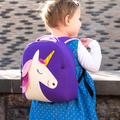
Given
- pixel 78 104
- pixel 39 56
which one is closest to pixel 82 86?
pixel 78 104

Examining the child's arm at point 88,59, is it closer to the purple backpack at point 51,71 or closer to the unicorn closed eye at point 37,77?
the purple backpack at point 51,71

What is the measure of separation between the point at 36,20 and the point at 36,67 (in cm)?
606

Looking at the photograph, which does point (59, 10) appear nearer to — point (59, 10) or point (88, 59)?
point (59, 10)

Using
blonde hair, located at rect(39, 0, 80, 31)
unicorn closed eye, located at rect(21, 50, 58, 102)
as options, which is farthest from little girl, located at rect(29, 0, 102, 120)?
unicorn closed eye, located at rect(21, 50, 58, 102)

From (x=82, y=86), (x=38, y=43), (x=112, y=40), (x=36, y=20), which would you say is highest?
(x=38, y=43)

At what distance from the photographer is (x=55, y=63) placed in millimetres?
1262

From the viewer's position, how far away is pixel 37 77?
132cm

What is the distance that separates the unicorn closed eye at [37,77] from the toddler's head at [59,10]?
10.6 inches

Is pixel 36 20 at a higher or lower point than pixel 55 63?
lower

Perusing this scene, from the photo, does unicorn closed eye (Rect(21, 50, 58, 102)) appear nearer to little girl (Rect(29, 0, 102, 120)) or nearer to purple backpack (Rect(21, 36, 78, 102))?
purple backpack (Rect(21, 36, 78, 102))

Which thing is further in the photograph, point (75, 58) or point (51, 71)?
point (75, 58)

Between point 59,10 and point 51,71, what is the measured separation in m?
0.44

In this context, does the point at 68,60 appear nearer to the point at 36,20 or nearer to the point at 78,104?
the point at 78,104

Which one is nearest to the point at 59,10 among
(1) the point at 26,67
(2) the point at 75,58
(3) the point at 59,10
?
(3) the point at 59,10
